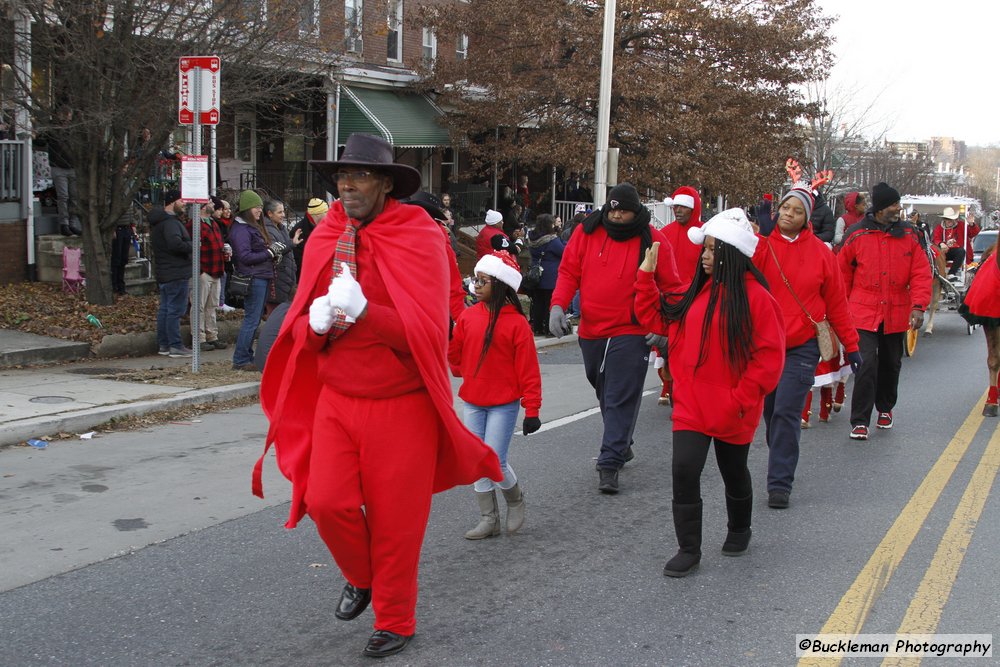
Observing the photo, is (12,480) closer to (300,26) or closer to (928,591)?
(928,591)

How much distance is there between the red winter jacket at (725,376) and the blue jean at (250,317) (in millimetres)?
7094

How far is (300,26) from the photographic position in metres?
13.6

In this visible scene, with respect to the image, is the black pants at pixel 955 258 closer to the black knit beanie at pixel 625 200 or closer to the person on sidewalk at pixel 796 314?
the person on sidewalk at pixel 796 314

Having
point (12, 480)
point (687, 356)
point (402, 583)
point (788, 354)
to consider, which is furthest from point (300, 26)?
point (402, 583)

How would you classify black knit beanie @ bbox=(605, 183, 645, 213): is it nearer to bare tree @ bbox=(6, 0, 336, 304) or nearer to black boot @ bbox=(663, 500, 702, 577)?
black boot @ bbox=(663, 500, 702, 577)

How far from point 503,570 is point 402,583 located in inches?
51.2

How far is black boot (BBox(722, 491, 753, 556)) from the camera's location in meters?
5.60

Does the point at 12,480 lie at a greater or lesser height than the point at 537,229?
lesser

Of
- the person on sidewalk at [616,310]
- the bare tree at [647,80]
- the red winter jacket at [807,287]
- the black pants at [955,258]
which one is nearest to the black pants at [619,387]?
the person on sidewalk at [616,310]

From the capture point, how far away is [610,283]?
273 inches

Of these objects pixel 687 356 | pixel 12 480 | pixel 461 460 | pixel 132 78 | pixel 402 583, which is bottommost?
pixel 12 480

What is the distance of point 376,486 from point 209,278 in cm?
900

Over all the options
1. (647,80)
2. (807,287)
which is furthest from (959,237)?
(807,287)

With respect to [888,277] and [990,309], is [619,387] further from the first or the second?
[990,309]
